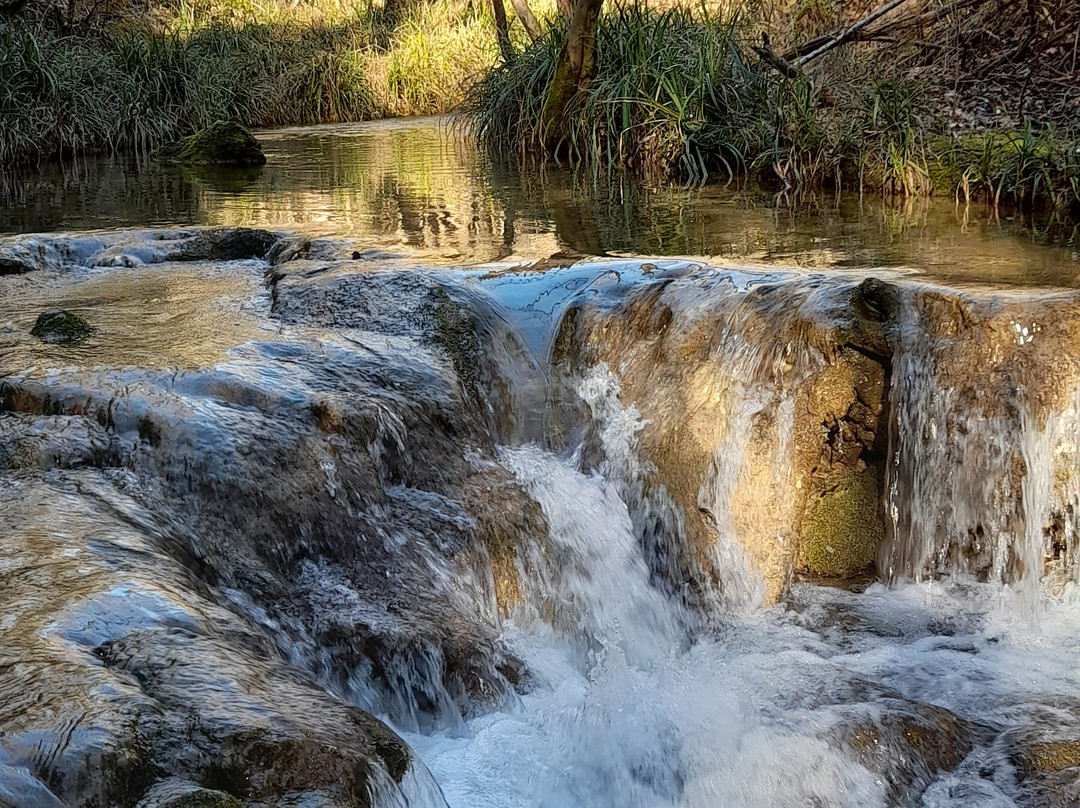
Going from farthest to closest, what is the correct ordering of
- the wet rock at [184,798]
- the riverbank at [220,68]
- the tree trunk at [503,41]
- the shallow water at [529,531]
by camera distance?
the riverbank at [220,68] → the tree trunk at [503,41] → the shallow water at [529,531] → the wet rock at [184,798]

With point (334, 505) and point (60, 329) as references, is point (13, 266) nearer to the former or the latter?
point (60, 329)

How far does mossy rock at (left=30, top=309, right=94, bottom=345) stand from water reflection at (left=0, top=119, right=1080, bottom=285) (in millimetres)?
1775

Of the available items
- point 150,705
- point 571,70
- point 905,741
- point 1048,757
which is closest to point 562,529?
point 905,741

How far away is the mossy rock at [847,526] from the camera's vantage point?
13.4 feet

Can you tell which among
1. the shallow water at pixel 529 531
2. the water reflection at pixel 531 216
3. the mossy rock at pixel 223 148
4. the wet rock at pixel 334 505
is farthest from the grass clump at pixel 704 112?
the wet rock at pixel 334 505

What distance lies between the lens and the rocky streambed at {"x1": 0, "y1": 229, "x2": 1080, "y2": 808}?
2439 millimetres

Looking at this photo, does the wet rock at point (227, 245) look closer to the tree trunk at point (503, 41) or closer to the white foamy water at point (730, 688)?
the white foamy water at point (730, 688)

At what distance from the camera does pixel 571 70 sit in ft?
30.8

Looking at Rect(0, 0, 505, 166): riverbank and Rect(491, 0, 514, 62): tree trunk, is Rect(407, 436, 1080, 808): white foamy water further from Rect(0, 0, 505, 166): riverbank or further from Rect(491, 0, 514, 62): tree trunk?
Rect(0, 0, 505, 166): riverbank

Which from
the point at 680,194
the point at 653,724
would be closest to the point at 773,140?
the point at 680,194

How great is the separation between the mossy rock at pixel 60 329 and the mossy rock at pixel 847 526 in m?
2.72

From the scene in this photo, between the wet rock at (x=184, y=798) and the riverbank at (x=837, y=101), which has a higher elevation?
the riverbank at (x=837, y=101)

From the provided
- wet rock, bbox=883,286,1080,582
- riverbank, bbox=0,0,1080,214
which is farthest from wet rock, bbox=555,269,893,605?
riverbank, bbox=0,0,1080,214

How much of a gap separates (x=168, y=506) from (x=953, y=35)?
7.73 meters
